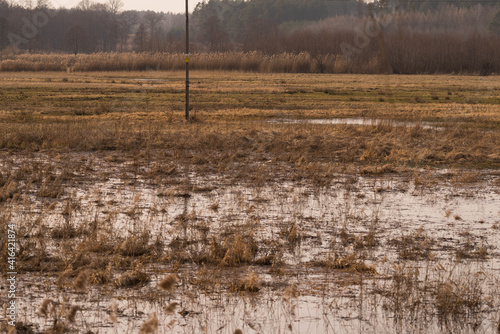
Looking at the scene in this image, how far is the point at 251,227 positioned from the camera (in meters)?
8.74

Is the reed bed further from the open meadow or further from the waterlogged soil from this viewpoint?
the waterlogged soil

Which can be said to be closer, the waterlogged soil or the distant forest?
the waterlogged soil

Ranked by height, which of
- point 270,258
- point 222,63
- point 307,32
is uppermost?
point 307,32

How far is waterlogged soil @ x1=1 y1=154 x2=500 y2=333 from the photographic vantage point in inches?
231

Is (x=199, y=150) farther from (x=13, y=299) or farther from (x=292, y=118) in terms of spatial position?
(x=13, y=299)

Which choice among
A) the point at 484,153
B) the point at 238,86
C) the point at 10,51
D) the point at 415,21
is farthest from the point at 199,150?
the point at 415,21

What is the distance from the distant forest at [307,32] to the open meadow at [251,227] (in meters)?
42.6

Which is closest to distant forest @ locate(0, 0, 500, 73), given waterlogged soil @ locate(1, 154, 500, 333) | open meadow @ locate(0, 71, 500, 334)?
open meadow @ locate(0, 71, 500, 334)

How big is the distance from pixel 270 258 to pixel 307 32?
209 ft

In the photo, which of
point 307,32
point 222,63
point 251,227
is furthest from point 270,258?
point 307,32

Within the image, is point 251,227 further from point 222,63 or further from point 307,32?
point 307,32

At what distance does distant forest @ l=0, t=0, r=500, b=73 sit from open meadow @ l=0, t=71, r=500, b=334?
42.6 m

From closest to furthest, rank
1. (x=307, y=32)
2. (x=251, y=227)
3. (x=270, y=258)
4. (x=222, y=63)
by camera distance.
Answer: (x=270, y=258) < (x=251, y=227) < (x=222, y=63) < (x=307, y=32)

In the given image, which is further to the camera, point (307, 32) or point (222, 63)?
point (307, 32)
